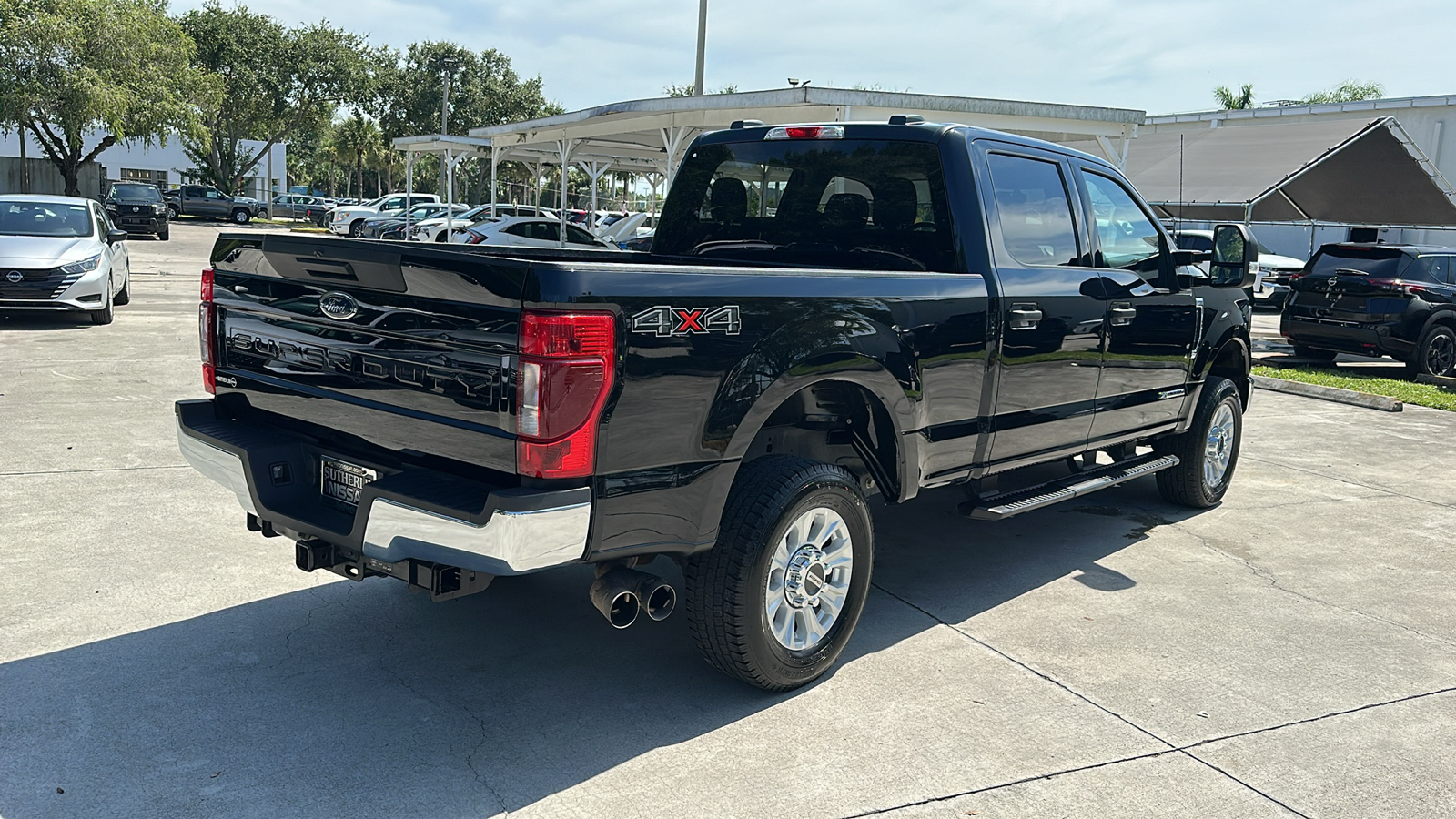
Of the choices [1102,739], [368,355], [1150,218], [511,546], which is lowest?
[1102,739]

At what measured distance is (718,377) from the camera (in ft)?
11.8

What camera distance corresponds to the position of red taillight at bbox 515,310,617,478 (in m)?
3.16

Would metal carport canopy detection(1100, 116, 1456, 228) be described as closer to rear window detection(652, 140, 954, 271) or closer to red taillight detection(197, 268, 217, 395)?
rear window detection(652, 140, 954, 271)

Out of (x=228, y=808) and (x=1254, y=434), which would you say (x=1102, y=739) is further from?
(x=1254, y=434)

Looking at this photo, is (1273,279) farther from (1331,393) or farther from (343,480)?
(343,480)

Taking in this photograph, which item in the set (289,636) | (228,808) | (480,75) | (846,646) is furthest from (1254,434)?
(480,75)

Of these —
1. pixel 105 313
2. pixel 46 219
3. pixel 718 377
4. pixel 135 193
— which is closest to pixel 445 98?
pixel 135 193

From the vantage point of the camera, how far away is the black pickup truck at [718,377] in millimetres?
3268

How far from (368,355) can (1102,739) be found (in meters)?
2.78

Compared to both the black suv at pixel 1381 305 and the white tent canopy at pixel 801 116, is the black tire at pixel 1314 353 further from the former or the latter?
the white tent canopy at pixel 801 116

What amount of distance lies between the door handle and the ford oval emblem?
8.89ft

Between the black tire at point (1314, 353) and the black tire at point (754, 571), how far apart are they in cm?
1355

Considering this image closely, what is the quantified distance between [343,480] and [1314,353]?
16.1 metres

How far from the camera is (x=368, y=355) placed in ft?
12.0
